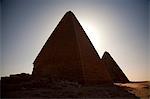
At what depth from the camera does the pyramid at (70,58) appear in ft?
54.6

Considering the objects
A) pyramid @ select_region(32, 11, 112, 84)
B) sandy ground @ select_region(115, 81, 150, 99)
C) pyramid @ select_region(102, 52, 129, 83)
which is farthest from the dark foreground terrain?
pyramid @ select_region(102, 52, 129, 83)

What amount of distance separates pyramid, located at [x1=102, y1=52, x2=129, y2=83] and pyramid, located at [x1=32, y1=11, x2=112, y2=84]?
11226 millimetres

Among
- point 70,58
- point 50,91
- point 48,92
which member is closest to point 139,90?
point 70,58

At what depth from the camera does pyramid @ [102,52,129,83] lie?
29484 millimetres

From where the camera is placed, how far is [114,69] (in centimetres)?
2948

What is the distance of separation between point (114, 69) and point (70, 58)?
43.3 ft

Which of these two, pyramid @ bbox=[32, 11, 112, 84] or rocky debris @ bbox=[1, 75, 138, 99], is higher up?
pyramid @ bbox=[32, 11, 112, 84]

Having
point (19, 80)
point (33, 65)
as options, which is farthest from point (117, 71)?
point (19, 80)

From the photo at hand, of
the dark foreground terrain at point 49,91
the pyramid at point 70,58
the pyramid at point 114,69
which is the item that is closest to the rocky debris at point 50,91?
the dark foreground terrain at point 49,91

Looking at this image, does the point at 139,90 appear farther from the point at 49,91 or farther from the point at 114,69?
the point at 49,91

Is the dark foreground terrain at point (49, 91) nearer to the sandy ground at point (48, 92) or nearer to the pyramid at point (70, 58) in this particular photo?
the sandy ground at point (48, 92)

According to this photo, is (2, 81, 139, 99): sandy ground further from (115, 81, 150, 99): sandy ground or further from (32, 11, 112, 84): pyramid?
(115, 81, 150, 99): sandy ground

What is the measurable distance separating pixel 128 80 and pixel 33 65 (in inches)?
582

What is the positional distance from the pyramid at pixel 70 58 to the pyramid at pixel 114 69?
1123cm
